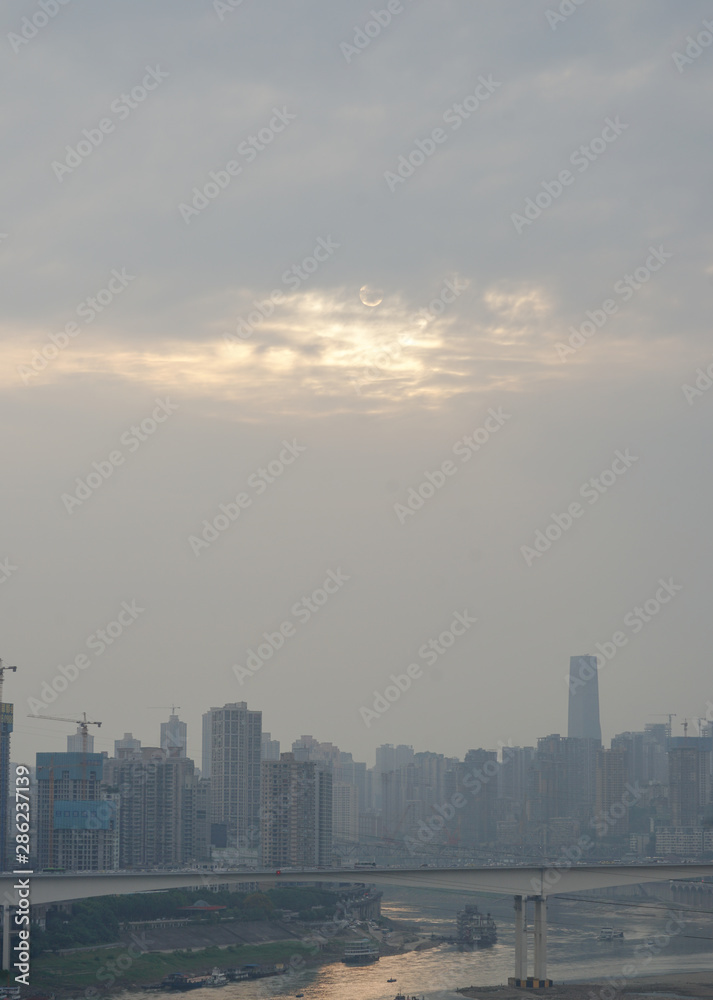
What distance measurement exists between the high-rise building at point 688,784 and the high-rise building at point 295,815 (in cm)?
2665

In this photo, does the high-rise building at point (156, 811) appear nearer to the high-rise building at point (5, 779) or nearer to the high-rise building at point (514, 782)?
the high-rise building at point (5, 779)

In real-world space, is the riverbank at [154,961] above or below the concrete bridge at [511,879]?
below

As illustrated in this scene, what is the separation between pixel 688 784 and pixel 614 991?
41281mm

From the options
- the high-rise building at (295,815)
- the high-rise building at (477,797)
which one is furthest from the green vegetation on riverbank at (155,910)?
the high-rise building at (477,797)

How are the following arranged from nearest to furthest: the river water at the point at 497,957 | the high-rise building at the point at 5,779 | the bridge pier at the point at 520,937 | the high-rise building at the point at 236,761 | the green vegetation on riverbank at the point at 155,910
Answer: the bridge pier at the point at 520,937 → the river water at the point at 497,957 → the green vegetation on riverbank at the point at 155,910 → the high-rise building at the point at 5,779 → the high-rise building at the point at 236,761

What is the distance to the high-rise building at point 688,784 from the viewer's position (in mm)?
65312

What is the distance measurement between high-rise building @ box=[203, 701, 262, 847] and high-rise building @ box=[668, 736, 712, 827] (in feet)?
76.6

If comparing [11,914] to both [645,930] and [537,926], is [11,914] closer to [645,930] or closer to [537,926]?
[537,926]

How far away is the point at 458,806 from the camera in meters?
71.6

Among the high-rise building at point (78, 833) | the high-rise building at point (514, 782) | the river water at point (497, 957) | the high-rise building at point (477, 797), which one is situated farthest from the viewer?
the high-rise building at point (514, 782)

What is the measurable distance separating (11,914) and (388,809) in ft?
168

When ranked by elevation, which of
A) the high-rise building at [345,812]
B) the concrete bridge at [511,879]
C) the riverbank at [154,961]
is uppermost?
the concrete bridge at [511,879]

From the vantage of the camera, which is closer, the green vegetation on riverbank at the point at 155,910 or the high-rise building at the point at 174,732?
the green vegetation on riverbank at the point at 155,910

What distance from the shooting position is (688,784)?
67.2 metres
